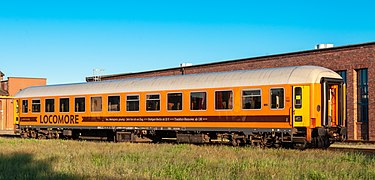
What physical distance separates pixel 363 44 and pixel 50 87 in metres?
17.3

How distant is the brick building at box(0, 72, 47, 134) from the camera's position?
56.4 meters

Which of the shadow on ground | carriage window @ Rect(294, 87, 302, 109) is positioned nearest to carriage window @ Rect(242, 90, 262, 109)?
carriage window @ Rect(294, 87, 302, 109)

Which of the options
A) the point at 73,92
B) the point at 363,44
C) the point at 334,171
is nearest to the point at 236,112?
the point at 334,171

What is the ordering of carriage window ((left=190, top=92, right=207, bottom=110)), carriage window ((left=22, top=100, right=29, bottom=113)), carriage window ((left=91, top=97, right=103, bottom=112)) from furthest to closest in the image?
carriage window ((left=22, top=100, right=29, bottom=113)) < carriage window ((left=91, top=97, right=103, bottom=112)) < carriage window ((left=190, top=92, right=207, bottom=110))

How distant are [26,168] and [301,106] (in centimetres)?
989

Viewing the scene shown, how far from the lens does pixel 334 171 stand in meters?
11.6

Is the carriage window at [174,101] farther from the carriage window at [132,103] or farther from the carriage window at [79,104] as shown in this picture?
the carriage window at [79,104]

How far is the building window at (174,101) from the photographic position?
21688 mm

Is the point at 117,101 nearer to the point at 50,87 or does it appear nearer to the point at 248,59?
the point at 50,87

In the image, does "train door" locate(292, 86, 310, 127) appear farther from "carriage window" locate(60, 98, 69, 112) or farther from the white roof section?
"carriage window" locate(60, 98, 69, 112)

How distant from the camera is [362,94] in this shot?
29.2 meters

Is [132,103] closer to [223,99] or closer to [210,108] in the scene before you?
[210,108]

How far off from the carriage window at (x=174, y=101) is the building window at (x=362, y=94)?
1244 centimetres

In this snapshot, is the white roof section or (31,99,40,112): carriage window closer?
the white roof section
